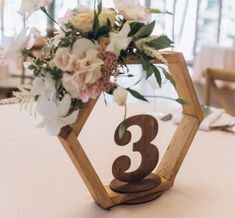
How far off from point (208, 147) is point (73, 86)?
747 mm

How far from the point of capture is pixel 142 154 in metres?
0.95

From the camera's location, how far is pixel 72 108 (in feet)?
2.51

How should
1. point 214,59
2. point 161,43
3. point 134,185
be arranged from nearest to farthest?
point 161,43, point 134,185, point 214,59

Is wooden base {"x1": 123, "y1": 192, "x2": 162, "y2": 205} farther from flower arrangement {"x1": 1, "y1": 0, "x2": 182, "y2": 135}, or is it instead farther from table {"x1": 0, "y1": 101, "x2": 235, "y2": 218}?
flower arrangement {"x1": 1, "y1": 0, "x2": 182, "y2": 135}

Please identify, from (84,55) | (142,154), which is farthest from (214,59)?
(84,55)

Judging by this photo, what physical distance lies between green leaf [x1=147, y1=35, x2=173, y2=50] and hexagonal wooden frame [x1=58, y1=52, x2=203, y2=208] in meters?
0.04

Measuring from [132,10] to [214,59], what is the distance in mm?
3929

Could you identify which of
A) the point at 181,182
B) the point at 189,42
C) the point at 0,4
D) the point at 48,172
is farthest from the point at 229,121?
the point at 189,42

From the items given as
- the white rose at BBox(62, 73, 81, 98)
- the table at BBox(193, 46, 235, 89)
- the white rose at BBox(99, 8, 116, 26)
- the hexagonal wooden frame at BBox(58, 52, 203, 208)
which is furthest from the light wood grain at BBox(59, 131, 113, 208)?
the table at BBox(193, 46, 235, 89)

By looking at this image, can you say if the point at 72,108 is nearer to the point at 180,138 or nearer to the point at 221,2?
the point at 180,138

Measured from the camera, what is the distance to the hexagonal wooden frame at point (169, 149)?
2.64 feet

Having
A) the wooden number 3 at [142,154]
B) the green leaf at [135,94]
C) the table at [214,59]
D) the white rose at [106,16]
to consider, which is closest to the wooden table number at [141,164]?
the wooden number 3 at [142,154]

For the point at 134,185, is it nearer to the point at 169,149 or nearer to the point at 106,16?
the point at 169,149

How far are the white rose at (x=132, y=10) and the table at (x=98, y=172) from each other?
15.6 inches
